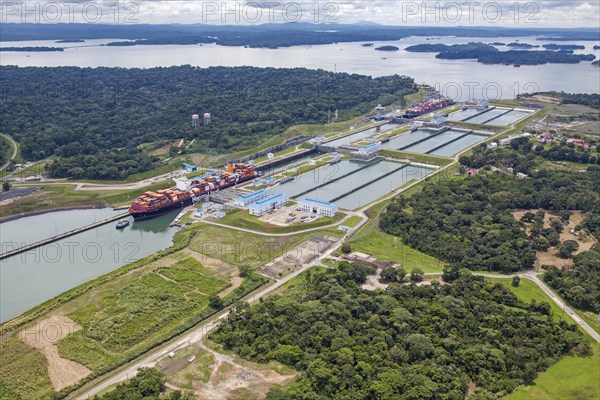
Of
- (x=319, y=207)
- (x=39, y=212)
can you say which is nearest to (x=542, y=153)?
(x=319, y=207)

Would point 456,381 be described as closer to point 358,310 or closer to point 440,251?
point 358,310

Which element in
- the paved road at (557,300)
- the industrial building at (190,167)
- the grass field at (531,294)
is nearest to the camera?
the paved road at (557,300)

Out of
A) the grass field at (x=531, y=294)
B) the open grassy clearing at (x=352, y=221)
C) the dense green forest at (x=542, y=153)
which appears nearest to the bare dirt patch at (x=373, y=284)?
the grass field at (x=531, y=294)

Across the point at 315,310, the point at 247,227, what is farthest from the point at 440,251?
the point at 247,227

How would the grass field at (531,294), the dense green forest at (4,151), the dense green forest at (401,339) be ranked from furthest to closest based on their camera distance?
the dense green forest at (4,151), the grass field at (531,294), the dense green forest at (401,339)

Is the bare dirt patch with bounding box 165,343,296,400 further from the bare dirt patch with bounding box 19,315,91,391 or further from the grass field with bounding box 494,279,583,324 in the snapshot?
the grass field with bounding box 494,279,583,324

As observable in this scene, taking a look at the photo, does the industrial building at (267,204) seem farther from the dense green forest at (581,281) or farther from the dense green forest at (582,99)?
the dense green forest at (582,99)
